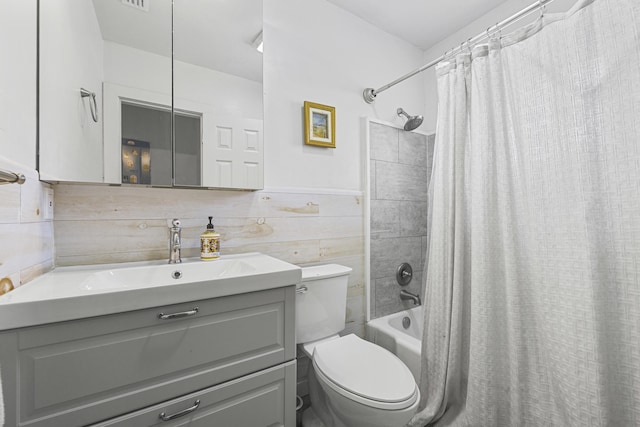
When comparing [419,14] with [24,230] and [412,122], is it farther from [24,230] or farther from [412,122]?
[24,230]

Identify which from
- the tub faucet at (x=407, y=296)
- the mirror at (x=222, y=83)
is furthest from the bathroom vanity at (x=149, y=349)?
the tub faucet at (x=407, y=296)

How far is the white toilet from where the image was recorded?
104 cm

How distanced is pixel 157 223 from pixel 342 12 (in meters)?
1.81

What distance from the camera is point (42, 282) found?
2.80 feet

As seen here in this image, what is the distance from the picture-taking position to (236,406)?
0.96 meters

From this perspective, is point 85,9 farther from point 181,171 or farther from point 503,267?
point 503,267

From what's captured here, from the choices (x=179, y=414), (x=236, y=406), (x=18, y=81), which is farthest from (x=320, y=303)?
(x=18, y=81)

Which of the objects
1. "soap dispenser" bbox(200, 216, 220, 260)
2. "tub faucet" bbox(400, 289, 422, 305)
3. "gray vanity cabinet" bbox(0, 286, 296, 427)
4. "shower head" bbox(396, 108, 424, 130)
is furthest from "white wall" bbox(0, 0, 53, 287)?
"tub faucet" bbox(400, 289, 422, 305)

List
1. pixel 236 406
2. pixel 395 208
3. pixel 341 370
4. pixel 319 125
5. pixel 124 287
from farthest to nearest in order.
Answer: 1. pixel 395 208
2. pixel 319 125
3. pixel 341 370
4. pixel 236 406
5. pixel 124 287

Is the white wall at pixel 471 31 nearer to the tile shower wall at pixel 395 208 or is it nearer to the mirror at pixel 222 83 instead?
the tile shower wall at pixel 395 208

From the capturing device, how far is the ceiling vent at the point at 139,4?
1157 millimetres

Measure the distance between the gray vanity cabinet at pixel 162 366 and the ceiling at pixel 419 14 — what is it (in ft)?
6.41

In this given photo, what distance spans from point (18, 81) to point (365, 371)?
5.24 ft

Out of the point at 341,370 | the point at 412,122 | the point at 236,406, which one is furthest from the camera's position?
the point at 412,122
